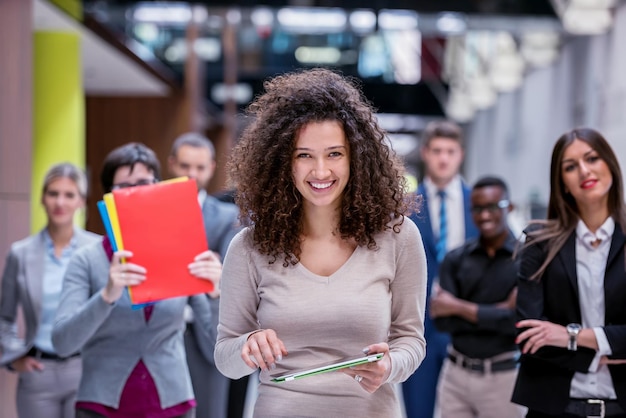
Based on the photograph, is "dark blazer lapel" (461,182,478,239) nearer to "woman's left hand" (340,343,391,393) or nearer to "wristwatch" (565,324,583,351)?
"wristwatch" (565,324,583,351)

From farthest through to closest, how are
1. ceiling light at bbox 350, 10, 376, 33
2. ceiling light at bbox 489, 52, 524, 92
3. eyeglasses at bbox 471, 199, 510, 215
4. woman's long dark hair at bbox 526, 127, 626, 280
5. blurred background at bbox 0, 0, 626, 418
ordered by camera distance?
ceiling light at bbox 489, 52, 524, 92 < ceiling light at bbox 350, 10, 376, 33 < blurred background at bbox 0, 0, 626, 418 < eyeglasses at bbox 471, 199, 510, 215 < woman's long dark hair at bbox 526, 127, 626, 280

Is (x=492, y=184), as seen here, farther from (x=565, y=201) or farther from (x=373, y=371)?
(x=373, y=371)

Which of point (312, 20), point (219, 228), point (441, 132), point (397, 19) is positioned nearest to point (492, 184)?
→ point (441, 132)

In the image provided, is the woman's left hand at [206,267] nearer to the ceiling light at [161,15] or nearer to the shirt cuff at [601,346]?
the shirt cuff at [601,346]

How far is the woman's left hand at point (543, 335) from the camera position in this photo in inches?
123

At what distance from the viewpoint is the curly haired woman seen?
2.33m

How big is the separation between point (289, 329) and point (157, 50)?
12.6 meters

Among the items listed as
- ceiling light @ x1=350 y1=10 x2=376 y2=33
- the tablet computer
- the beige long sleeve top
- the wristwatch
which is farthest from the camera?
ceiling light @ x1=350 y1=10 x2=376 y2=33

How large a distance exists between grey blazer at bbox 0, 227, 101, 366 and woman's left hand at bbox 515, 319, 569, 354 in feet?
7.65

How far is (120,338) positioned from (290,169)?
115 centimetres

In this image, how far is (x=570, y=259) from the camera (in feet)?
10.7

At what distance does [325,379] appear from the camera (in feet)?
7.63

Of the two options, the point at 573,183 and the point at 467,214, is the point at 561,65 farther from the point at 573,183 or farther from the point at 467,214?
the point at 573,183

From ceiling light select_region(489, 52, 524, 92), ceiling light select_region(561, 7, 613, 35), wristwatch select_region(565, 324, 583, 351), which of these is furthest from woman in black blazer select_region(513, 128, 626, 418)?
ceiling light select_region(489, 52, 524, 92)
